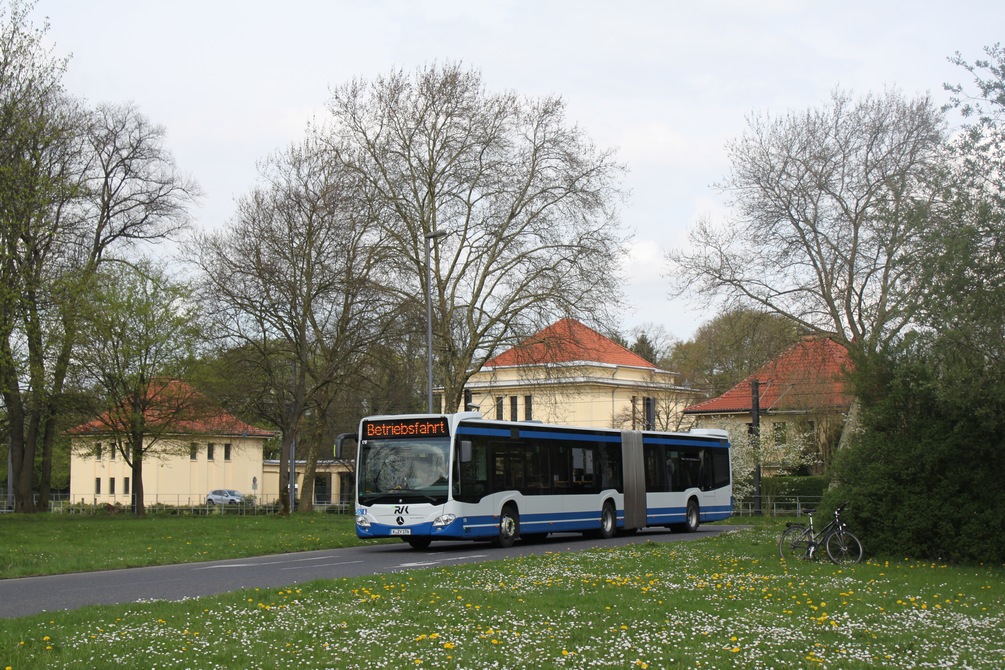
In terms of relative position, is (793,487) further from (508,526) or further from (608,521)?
(508,526)

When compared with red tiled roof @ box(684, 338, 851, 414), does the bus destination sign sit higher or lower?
lower

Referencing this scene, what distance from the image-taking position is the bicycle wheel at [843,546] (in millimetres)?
18781

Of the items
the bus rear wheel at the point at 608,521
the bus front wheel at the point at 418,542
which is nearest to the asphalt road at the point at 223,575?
the bus front wheel at the point at 418,542

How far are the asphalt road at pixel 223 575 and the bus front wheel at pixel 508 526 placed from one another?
26cm

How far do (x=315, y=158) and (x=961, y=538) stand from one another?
28396 mm

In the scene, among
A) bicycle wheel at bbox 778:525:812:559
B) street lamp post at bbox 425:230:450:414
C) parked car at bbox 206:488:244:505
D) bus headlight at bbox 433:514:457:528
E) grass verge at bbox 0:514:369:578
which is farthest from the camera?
parked car at bbox 206:488:244:505

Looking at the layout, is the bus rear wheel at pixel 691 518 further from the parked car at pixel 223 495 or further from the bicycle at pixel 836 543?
the parked car at pixel 223 495

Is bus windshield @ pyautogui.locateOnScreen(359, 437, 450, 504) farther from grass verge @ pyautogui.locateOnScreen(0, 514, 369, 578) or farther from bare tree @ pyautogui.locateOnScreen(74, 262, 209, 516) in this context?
bare tree @ pyautogui.locateOnScreen(74, 262, 209, 516)

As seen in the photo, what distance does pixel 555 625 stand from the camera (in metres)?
11.1

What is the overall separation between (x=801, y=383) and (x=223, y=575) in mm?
31842

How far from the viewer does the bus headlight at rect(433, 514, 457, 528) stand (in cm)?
2448

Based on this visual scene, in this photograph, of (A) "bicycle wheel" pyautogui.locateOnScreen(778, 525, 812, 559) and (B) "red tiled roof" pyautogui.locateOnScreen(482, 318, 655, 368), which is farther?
(B) "red tiled roof" pyautogui.locateOnScreen(482, 318, 655, 368)

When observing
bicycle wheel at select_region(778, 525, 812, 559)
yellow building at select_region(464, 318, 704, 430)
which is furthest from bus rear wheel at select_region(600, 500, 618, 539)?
bicycle wheel at select_region(778, 525, 812, 559)

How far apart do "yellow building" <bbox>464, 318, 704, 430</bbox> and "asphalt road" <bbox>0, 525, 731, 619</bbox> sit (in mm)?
9784
